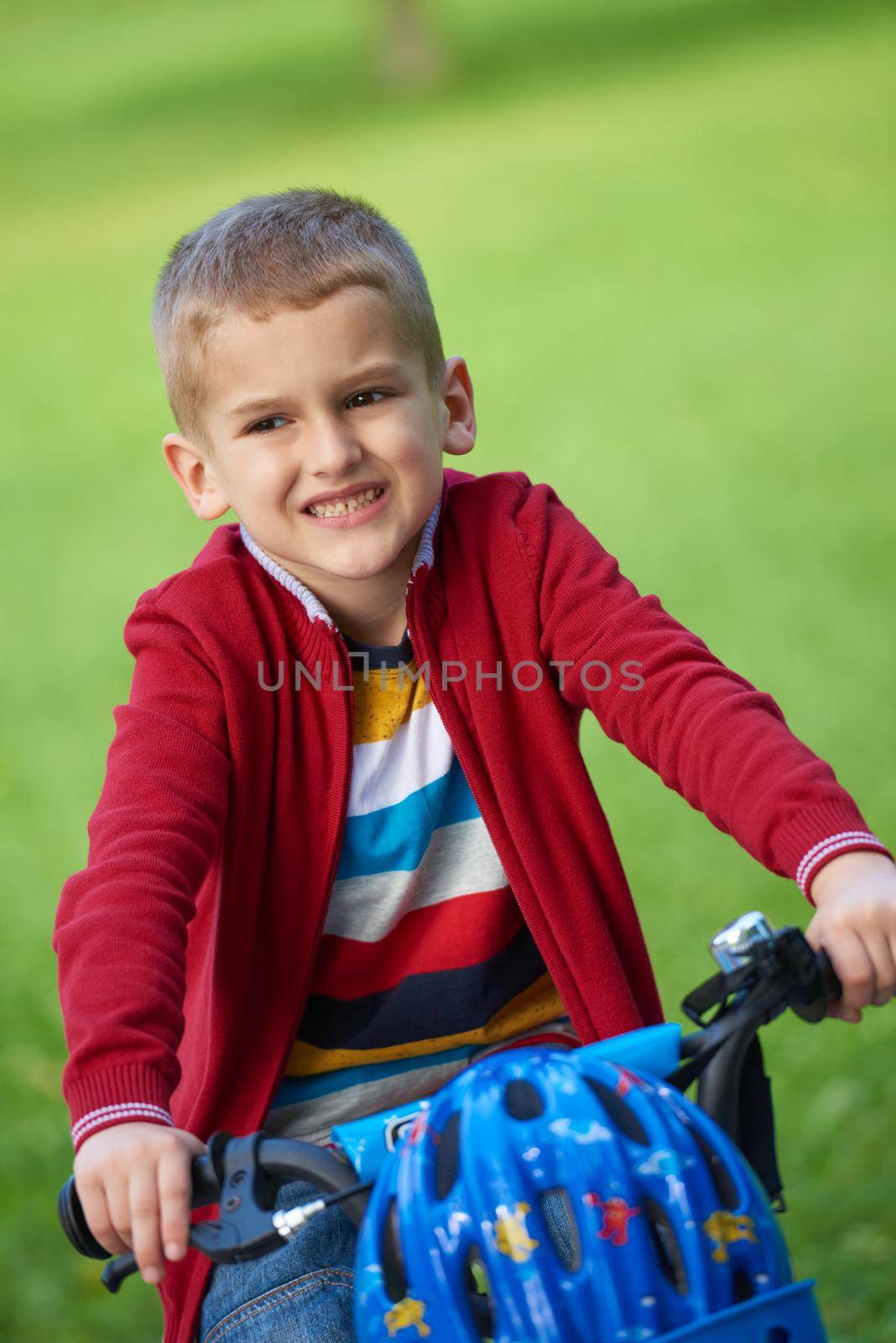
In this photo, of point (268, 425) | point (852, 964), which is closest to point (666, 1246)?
point (852, 964)

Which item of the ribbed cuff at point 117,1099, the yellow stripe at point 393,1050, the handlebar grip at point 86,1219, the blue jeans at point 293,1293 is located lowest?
the blue jeans at point 293,1293

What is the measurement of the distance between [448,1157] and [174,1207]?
21 centimetres

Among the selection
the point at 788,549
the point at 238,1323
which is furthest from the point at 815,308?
the point at 238,1323

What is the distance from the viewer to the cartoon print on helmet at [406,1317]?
0.97m

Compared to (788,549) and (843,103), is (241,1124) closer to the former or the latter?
(788,549)

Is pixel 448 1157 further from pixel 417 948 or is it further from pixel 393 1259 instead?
pixel 417 948

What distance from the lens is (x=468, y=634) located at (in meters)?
1.60

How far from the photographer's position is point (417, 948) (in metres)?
Answer: 1.63

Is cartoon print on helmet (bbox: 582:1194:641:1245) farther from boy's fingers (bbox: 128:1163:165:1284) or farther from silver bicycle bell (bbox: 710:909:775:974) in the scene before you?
boy's fingers (bbox: 128:1163:165:1284)

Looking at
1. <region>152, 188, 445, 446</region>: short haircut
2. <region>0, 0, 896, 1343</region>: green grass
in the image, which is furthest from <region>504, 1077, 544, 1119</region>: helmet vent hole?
<region>0, 0, 896, 1343</region>: green grass

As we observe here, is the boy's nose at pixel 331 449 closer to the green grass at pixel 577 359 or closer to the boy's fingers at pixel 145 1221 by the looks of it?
the boy's fingers at pixel 145 1221

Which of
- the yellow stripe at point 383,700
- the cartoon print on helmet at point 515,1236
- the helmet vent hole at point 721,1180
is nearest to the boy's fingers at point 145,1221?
the cartoon print on helmet at point 515,1236

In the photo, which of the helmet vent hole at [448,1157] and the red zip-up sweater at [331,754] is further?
the red zip-up sweater at [331,754]

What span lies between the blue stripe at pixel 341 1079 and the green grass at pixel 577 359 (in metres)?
1.18
